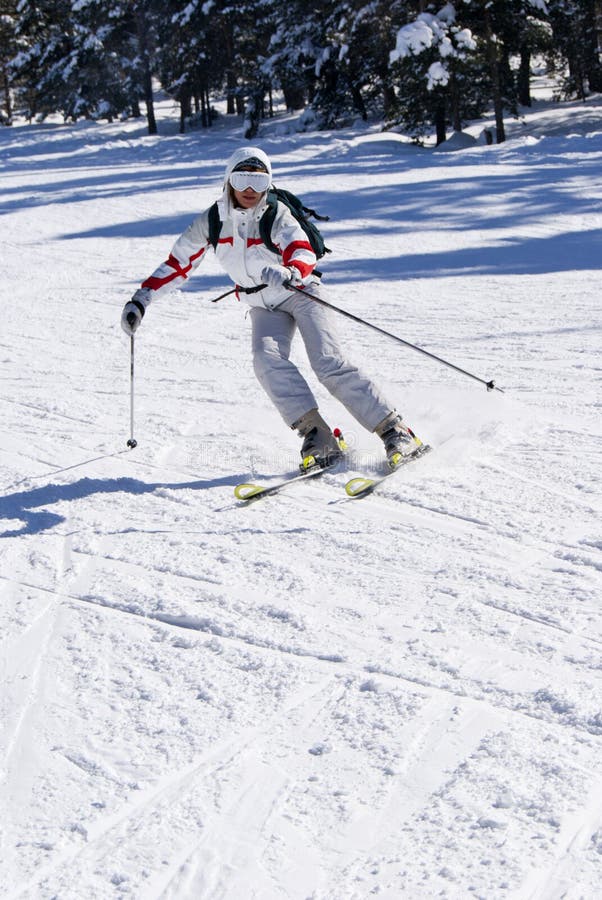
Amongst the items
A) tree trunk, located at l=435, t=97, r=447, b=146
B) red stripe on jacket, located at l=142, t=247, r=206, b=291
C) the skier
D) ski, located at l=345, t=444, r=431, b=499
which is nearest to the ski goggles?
the skier

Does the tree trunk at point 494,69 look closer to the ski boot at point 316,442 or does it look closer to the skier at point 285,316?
the skier at point 285,316

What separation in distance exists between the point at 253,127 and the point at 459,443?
2846 cm

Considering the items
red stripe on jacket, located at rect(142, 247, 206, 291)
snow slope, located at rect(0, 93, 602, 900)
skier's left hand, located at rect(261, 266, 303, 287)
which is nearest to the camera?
snow slope, located at rect(0, 93, 602, 900)

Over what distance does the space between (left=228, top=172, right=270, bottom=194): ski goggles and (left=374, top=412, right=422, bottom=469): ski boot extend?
1.31 m

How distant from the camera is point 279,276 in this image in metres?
4.57

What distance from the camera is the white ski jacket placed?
185 inches

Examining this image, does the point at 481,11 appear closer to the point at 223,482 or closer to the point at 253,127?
the point at 253,127

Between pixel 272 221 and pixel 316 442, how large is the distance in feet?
3.74

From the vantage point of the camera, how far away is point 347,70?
29125 millimetres

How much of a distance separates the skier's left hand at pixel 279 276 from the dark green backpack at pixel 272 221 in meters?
0.20

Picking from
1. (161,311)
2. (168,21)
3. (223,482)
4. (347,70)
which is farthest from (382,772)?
(168,21)

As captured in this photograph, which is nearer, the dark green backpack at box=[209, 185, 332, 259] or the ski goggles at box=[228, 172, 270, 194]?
the ski goggles at box=[228, 172, 270, 194]

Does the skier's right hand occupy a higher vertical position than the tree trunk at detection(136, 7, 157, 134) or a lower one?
lower

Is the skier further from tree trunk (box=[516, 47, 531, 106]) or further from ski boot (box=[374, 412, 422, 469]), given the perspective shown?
tree trunk (box=[516, 47, 531, 106])
